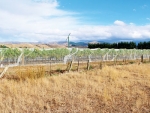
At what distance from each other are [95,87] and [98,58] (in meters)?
49.7

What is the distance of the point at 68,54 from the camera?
182ft

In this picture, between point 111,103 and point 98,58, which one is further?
point 98,58

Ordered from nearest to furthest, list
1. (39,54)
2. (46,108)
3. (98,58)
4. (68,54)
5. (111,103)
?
(46,108) < (111,103) < (39,54) < (68,54) < (98,58)

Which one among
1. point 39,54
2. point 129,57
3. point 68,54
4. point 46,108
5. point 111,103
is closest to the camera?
point 46,108

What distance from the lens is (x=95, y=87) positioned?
570 inches

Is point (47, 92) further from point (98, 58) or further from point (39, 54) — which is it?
point (98, 58)

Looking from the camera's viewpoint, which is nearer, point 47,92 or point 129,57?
point 47,92

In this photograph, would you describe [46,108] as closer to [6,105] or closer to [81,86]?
[6,105]

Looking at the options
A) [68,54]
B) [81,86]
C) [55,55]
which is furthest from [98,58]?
[81,86]

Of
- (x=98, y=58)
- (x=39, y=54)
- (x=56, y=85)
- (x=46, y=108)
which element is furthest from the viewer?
(x=98, y=58)

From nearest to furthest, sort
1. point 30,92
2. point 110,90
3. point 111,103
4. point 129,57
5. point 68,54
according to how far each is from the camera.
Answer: point 111,103, point 30,92, point 110,90, point 68,54, point 129,57

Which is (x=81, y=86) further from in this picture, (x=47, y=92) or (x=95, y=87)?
(x=47, y=92)

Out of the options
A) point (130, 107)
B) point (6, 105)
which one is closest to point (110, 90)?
point (130, 107)

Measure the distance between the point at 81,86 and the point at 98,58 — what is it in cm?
4916
